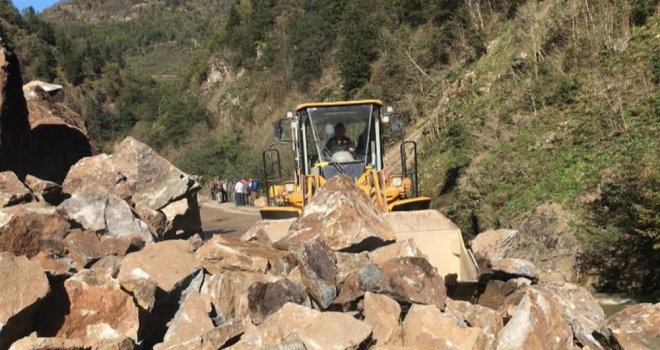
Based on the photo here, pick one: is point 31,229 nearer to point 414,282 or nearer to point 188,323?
point 188,323

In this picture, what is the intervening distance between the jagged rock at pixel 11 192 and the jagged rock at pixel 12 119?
2.87 metres

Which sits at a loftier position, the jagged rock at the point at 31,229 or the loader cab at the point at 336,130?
the loader cab at the point at 336,130

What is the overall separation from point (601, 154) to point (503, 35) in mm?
11789

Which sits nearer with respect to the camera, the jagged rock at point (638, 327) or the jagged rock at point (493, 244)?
the jagged rock at point (638, 327)

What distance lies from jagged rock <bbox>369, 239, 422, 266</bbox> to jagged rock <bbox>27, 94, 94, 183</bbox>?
953cm

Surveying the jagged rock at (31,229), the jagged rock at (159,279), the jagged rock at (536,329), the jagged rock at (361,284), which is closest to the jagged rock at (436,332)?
the jagged rock at (536,329)

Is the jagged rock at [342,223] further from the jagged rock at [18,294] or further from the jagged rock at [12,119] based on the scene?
the jagged rock at [12,119]

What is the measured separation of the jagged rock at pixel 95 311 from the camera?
5367 millimetres

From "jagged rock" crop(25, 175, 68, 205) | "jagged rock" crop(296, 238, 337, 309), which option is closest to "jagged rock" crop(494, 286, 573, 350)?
"jagged rock" crop(296, 238, 337, 309)

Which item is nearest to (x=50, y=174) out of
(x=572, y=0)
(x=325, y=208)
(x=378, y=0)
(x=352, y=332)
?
(x=325, y=208)

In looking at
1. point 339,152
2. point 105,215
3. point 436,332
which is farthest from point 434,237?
point 105,215

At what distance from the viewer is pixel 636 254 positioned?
29.2 feet

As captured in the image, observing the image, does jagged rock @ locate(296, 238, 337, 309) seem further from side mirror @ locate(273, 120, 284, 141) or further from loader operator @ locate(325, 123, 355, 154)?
loader operator @ locate(325, 123, 355, 154)

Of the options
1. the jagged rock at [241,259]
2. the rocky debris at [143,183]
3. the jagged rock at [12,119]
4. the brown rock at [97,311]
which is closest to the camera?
the brown rock at [97,311]
